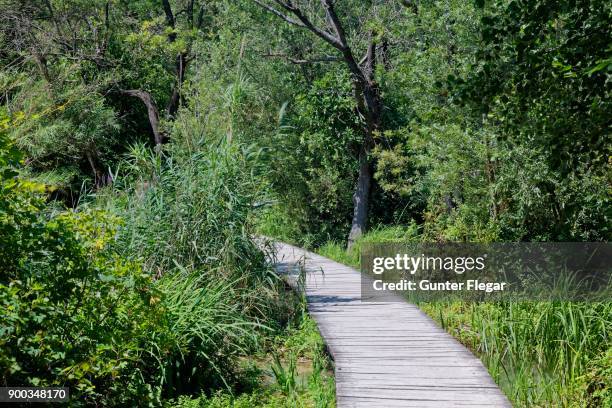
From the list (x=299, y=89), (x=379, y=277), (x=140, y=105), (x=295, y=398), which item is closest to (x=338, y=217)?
(x=299, y=89)

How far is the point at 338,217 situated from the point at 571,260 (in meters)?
7.48

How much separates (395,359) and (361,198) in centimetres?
885

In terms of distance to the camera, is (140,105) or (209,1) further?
(140,105)

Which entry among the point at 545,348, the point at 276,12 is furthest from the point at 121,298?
the point at 276,12

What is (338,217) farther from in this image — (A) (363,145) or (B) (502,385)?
(B) (502,385)

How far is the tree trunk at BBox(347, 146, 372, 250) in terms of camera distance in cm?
1529

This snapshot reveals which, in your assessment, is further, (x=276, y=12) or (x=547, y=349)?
(x=276, y=12)

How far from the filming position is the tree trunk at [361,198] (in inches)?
602

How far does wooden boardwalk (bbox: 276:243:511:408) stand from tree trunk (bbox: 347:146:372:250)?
5.80 m

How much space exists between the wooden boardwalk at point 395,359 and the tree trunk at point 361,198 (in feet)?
19.0

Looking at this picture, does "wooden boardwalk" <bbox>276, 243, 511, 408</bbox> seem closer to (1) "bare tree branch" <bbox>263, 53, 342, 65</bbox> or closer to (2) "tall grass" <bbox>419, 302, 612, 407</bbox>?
(2) "tall grass" <bbox>419, 302, 612, 407</bbox>

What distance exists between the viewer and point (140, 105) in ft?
71.9

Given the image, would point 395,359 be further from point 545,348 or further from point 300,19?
point 300,19

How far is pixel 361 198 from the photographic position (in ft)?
50.6
